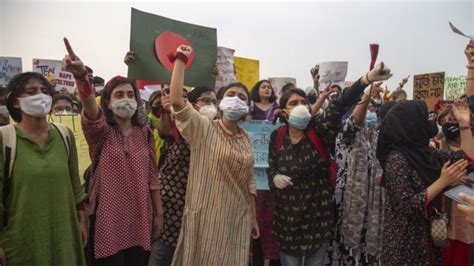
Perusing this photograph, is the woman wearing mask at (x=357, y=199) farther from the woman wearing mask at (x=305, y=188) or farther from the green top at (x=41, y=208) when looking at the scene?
the green top at (x=41, y=208)

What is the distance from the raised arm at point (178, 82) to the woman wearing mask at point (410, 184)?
4.49 feet

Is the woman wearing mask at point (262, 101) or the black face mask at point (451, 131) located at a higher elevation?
the woman wearing mask at point (262, 101)

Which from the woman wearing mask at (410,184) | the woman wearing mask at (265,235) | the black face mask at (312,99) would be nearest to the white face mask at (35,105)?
the woman wearing mask at (265,235)

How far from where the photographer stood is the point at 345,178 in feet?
10.8

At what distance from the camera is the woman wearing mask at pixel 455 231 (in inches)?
98.7

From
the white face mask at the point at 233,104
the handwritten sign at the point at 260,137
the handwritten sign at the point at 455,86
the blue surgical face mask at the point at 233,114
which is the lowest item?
the handwritten sign at the point at 260,137

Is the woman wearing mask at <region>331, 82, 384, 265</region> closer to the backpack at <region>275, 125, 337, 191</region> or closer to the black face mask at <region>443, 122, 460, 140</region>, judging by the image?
the backpack at <region>275, 125, 337, 191</region>

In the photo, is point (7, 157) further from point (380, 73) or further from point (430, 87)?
point (430, 87)

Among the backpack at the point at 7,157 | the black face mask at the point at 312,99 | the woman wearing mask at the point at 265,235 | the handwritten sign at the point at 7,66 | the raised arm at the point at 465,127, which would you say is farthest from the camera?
the black face mask at the point at 312,99

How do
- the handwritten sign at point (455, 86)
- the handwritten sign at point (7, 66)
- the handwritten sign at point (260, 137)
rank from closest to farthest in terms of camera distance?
the handwritten sign at point (260, 137) → the handwritten sign at point (7, 66) → the handwritten sign at point (455, 86)

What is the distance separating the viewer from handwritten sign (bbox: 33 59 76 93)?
5.55 m

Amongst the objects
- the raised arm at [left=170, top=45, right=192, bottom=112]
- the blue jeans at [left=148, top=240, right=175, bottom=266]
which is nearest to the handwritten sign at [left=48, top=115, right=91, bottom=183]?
the blue jeans at [left=148, top=240, right=175, bottom=266]

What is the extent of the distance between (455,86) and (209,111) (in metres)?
7.16

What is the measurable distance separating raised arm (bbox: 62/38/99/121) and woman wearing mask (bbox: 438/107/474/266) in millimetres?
2355
